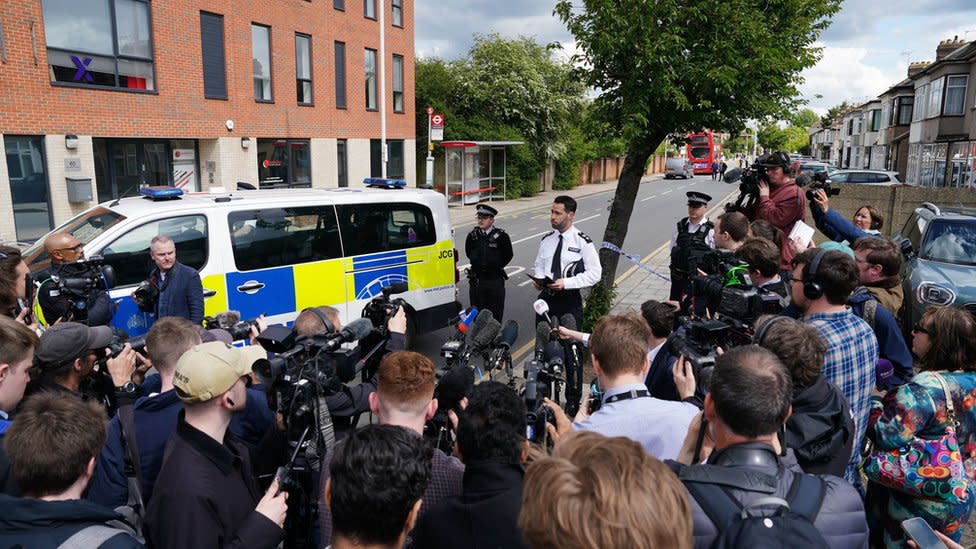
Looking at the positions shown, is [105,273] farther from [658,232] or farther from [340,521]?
[658,232]

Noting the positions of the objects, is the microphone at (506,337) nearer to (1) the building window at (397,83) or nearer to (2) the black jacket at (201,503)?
(2) the black jacket at (201,503)

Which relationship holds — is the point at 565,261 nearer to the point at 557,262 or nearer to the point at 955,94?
the point at 557,262

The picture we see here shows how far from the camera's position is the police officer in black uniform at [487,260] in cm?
753

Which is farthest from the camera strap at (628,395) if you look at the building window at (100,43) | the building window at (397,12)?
the building window at (397,12)

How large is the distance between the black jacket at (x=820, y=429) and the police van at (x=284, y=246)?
17.6 feet

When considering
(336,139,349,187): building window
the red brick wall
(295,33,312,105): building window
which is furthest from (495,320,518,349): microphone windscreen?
(336,139,349,187): building window

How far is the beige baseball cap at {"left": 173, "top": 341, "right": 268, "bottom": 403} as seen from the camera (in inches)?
102

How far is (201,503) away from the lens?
7.86 feet

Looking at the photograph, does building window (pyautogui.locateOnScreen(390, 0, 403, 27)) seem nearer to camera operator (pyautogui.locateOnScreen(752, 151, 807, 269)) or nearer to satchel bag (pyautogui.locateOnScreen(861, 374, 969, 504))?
camera operator (pyautogui.locateOnScreen(752, 151, 807, 269))

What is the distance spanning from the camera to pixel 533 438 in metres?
3.06

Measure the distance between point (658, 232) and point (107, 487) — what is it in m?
20.1

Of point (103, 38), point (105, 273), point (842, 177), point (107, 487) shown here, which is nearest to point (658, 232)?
point (842, 177)

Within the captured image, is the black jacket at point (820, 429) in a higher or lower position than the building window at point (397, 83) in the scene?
lower

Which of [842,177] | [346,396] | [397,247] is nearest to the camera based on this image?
[346,396]
